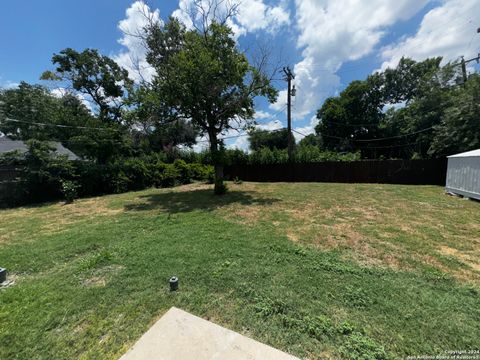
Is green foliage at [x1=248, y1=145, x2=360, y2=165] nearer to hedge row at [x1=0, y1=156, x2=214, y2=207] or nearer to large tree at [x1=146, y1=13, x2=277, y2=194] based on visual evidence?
hedge row at [x1=0, y1=156, x2=214, y2=207]

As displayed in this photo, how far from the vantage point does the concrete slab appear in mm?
1742

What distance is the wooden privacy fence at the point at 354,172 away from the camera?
12.1m

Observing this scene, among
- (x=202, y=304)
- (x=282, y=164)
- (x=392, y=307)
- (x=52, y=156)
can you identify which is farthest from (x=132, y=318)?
(x=282, y=164)

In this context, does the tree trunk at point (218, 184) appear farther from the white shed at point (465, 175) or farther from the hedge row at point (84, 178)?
the white shed at point (465, 175)

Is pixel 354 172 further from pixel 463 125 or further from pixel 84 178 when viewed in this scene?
pixel 84 178

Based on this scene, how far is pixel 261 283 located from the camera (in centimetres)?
273

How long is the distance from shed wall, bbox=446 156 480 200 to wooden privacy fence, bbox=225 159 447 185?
3.60 meters

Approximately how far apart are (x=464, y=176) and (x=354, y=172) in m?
5.70

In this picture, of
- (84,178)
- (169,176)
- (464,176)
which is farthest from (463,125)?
(84,178)

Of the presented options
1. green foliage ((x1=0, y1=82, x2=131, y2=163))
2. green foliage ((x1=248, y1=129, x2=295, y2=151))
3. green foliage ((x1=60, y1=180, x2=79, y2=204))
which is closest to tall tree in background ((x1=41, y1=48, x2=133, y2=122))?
green foliage ((x1=0, y1=82, x2=131, y2=163))

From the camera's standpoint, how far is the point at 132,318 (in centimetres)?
219

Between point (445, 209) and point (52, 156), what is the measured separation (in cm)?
1436

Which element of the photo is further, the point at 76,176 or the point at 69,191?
the point at 76,176

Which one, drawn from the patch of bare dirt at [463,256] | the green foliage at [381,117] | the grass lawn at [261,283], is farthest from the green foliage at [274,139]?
the patch of bare dirt at [463,256]
